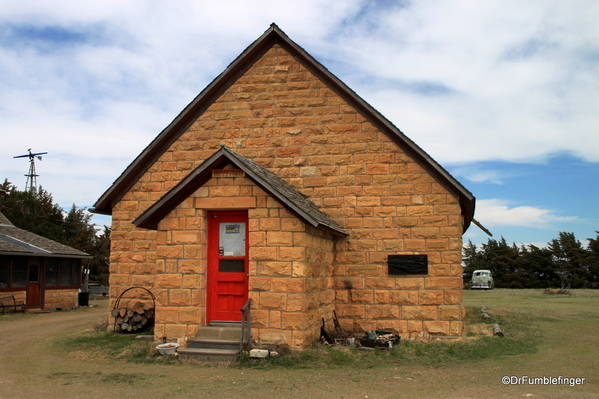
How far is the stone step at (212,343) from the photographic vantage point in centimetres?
952

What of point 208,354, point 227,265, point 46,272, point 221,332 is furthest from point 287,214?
point 46,272

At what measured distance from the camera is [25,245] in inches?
923

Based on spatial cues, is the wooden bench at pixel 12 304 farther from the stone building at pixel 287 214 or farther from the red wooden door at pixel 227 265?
the red wooden door at pixel 227 265

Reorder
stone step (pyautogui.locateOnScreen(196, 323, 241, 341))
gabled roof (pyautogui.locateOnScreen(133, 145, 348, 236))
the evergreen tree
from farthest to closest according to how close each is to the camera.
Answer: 1. the evergreen tree
2. stone step (pyautogui.locateOnScreen(196, 323, 241, 341))
3. gabled roof (pyautogui.locateOnScreen(133, 145, 348, 236))

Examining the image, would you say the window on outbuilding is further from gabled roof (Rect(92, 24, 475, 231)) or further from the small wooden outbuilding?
gabled roof (Rect(92, 24, 475, 231))

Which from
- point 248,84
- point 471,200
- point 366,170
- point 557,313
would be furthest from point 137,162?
point 557,313

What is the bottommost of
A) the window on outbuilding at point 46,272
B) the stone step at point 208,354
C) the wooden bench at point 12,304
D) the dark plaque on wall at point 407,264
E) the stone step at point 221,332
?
the wooden bench at point 12,304

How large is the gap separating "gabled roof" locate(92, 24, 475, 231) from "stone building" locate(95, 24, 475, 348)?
0.03 m

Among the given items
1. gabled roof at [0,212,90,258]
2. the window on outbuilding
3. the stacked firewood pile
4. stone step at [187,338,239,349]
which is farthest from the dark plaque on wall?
the window on outbuilding

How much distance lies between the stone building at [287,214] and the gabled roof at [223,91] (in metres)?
0.03

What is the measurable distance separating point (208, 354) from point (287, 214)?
2.88 metres

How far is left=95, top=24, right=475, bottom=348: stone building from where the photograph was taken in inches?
387

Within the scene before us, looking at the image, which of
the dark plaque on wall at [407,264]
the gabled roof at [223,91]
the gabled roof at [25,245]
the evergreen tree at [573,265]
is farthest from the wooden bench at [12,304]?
the evergreen tree at [573,265]

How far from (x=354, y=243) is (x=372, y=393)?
204 inches
